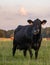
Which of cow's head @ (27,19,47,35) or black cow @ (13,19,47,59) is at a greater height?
cow's head @ (27,19,47,35)

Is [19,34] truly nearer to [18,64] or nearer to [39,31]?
[39,31]

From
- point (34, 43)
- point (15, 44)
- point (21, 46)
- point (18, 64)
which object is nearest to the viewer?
point (18, 64)

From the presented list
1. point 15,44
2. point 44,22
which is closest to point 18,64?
point 44,22

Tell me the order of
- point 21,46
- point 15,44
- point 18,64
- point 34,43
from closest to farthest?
point 18,64 < point 34,43 < point 21,46 < point 15,44

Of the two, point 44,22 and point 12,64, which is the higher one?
point 44,22

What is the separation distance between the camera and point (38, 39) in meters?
16.7

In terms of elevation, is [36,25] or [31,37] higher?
[36,25]

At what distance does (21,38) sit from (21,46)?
1.64ft

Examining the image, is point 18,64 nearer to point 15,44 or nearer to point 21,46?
point 21,46

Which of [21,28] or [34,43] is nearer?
[34,43]

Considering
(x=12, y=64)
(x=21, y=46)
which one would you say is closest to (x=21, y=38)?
(x=21, y=46)

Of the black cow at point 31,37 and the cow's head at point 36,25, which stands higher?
the cow's head at point 36,25

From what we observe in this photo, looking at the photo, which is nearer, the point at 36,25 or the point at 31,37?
the point at 36,25

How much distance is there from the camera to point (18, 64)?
12.5 metres
